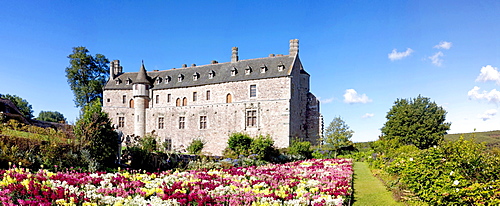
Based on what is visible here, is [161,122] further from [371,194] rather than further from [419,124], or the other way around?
[371,194]

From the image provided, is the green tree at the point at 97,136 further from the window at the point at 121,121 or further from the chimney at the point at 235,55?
the window at the point at 121,121

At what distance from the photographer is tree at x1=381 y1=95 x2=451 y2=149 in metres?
27.8

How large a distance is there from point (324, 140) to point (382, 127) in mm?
11223

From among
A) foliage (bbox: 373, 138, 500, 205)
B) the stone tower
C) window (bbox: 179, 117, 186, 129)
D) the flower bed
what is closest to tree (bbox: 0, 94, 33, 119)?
the stone tower

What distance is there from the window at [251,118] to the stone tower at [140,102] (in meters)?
13.2

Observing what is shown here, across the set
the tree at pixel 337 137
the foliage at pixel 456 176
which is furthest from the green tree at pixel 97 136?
the tree at pixel 337 137

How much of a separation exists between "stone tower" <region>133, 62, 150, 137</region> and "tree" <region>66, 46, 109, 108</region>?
19.6ft

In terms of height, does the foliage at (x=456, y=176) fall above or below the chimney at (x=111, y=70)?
below

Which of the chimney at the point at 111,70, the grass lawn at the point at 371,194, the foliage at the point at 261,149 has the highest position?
the chimney at the point at 111,70

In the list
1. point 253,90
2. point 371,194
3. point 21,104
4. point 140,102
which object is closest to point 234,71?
point 253,90

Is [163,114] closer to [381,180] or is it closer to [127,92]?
[127,92]

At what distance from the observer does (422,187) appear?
272 inches

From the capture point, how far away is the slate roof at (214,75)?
29828mm

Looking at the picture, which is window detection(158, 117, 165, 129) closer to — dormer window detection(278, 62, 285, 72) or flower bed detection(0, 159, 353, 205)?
dormer window detection(278, 62, 285, 72)
